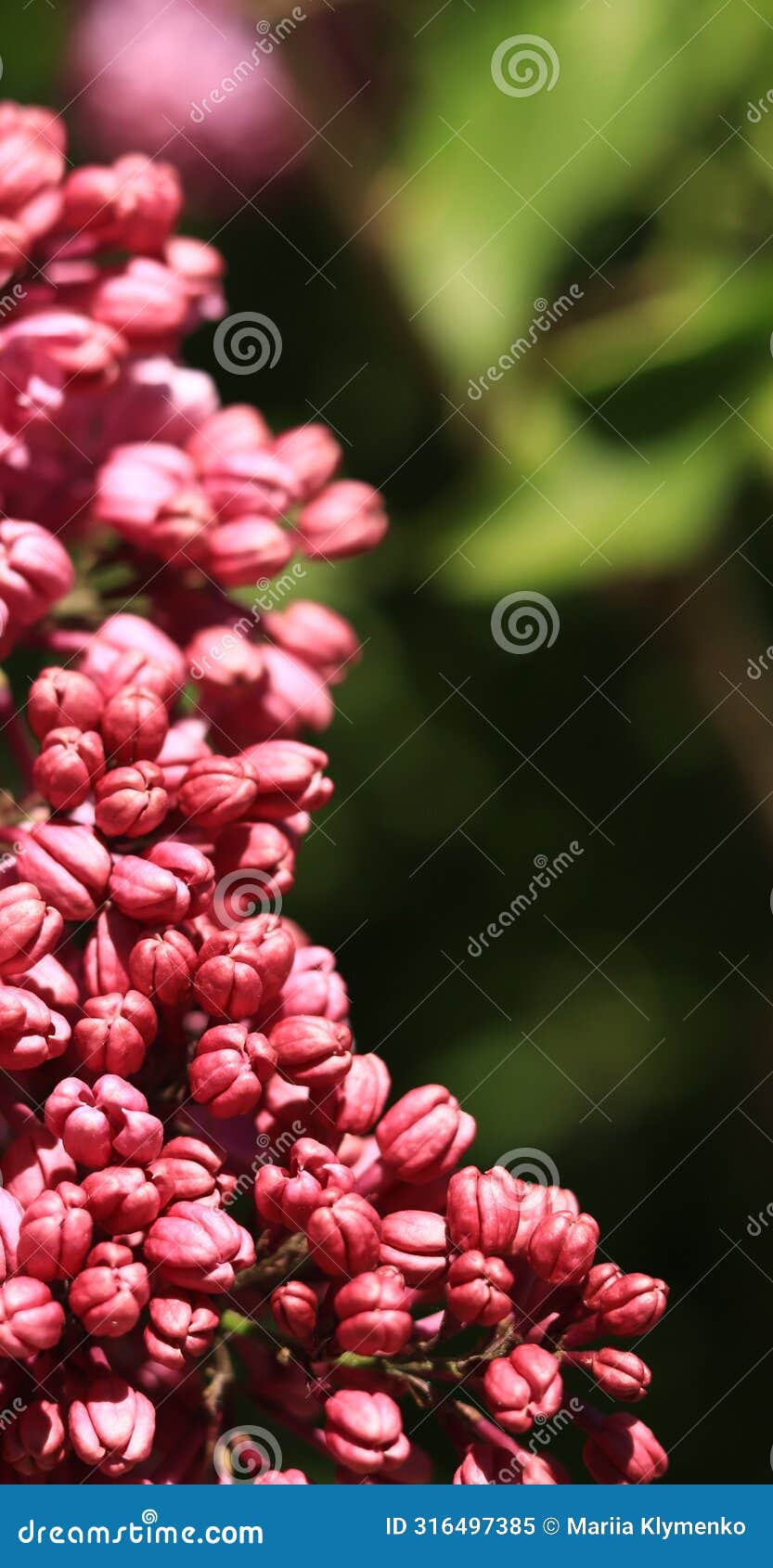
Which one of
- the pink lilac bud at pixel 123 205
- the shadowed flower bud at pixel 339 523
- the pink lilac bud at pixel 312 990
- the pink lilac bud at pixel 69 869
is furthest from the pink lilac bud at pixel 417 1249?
the pink lilac bud at pixel 123 205

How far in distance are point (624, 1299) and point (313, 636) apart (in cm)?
90

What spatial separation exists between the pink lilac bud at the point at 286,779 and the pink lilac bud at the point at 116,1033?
268 mm

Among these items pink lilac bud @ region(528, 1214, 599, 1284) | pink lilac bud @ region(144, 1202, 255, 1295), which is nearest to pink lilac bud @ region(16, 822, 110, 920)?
pink lilac bud @ region(144, 1202, 255, 1295)

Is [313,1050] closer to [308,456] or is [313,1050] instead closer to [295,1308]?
[295,1308]

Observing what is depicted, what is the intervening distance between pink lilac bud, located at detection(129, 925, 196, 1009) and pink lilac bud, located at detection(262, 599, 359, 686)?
0.56 meters

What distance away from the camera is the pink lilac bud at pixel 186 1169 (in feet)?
5.16

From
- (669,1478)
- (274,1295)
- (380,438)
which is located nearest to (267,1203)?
(274,1295)

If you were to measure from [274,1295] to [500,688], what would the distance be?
4.54 feet

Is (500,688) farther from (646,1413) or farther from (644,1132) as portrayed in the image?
(646,1413)

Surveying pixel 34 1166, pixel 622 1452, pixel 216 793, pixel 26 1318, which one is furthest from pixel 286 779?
pixel 622 1452

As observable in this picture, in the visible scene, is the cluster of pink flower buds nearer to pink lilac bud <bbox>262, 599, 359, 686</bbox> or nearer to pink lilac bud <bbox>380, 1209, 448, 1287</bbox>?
pink lilac bud <bbox>380, 1209, 448, 1287</bbox>

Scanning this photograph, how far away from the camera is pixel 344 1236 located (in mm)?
1553

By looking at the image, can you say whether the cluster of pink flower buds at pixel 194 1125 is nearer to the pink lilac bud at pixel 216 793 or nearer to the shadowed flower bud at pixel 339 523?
the pink lilac bud at pixel 216 793

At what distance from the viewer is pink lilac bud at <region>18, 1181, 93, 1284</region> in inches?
59.7
